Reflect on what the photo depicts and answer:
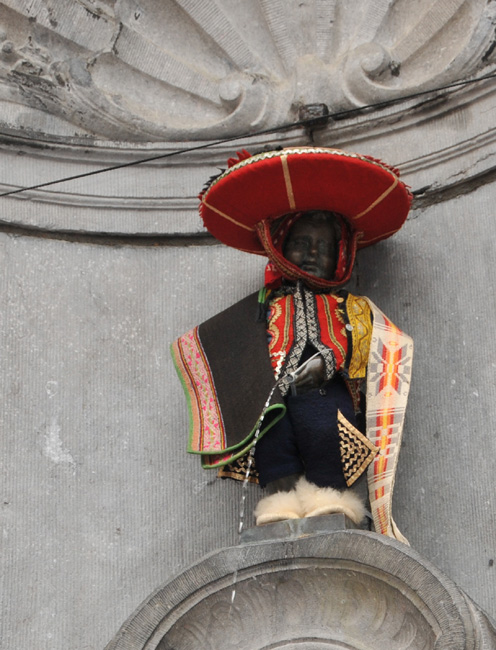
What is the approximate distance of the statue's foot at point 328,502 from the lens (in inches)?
122

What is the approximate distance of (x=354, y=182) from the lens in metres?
3.35

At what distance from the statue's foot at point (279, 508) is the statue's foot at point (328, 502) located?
16mm

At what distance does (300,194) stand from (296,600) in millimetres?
1132

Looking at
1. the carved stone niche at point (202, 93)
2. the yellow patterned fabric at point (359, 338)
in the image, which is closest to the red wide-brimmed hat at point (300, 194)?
the yellow patterned fabric at point (359, 338)

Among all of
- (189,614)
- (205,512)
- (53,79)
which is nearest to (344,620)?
(189,614)

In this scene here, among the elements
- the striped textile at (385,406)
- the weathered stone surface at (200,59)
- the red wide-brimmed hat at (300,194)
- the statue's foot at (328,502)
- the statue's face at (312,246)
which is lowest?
the statue's foot at (328,502)

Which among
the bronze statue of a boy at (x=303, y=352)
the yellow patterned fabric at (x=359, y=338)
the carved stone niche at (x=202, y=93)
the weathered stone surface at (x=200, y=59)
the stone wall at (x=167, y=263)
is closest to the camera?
the bronze statue of a boy at (x=303, y=352)

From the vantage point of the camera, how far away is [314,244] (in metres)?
3.50

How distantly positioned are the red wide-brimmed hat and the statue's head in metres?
0.05

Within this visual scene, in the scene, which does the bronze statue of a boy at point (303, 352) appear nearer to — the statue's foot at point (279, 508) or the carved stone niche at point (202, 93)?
the statue's foot at point (279, 508)

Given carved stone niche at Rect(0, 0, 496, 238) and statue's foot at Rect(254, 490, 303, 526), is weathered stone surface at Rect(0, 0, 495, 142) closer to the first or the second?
carved stone niche at Rect(0, 0, 496, 238)

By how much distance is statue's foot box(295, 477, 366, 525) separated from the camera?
10.1 ft

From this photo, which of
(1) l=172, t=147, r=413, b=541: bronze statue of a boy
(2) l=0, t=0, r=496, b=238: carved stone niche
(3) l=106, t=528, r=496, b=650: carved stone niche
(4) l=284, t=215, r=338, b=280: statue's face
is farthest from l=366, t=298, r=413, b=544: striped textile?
(2) l=0, t=0, r=496, b=238: carved stone niche

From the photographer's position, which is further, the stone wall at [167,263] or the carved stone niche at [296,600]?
the stone wall at [167,263]
